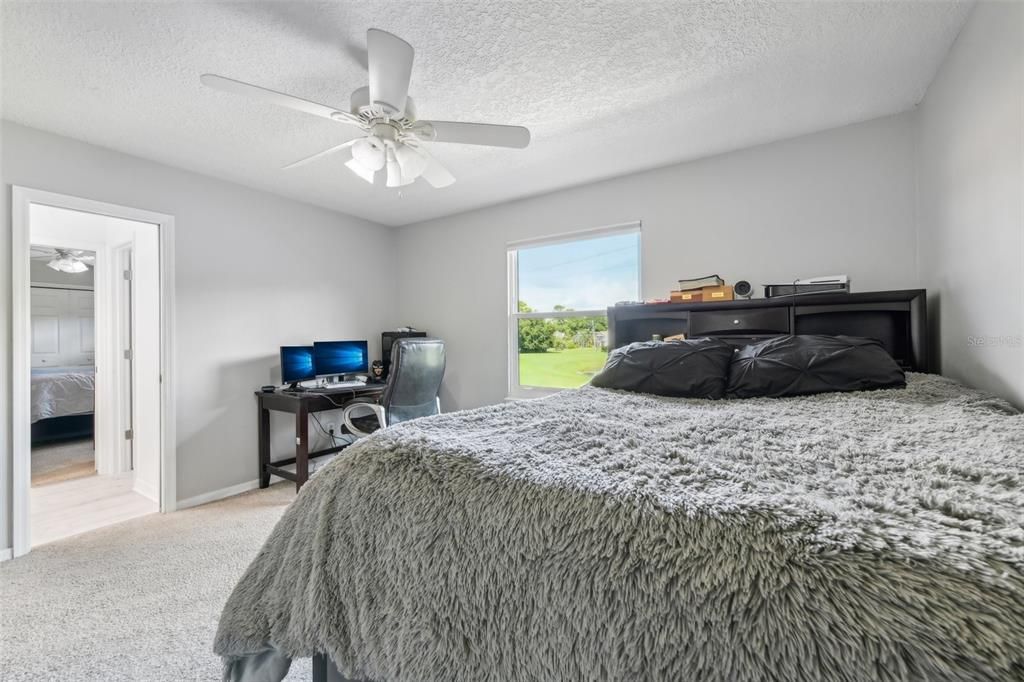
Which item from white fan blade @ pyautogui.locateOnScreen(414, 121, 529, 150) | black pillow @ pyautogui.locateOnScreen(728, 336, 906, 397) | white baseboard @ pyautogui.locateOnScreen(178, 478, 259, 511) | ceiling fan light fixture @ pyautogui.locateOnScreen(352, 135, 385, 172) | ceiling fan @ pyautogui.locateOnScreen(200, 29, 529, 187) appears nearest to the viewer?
ceiling fan @ pyautogui.locateOnScreen(200, 29, 529, 187)

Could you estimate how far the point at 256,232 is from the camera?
3406mm

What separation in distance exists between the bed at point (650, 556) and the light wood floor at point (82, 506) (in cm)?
261

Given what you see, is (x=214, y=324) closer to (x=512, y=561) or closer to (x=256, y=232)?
(x=256, y=232)

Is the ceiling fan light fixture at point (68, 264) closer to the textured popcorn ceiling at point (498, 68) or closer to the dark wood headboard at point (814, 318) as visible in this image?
the textured popcorn ceiling at point (498, 68)

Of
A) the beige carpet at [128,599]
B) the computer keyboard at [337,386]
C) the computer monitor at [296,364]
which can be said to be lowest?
the beige carpet at [128,599]

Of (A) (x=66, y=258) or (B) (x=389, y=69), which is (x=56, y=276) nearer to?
(A) (x=66, y=258)

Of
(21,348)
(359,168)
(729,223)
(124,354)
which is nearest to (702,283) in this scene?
(729,223)

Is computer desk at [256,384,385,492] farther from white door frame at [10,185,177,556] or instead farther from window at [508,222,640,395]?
window at [508,222,640,395]

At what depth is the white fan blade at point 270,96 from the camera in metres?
1.57

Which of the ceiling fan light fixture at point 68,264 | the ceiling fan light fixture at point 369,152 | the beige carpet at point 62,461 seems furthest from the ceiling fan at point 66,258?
the ceiling fan light fixture at point 369,152

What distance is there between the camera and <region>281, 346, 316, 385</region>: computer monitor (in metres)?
3.35

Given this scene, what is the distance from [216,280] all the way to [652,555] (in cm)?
366

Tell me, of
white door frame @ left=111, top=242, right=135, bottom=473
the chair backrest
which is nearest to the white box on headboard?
white door frame @ left=111, top=242, right=135, bottom=473

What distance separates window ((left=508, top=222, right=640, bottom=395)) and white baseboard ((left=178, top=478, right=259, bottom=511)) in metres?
2.28
